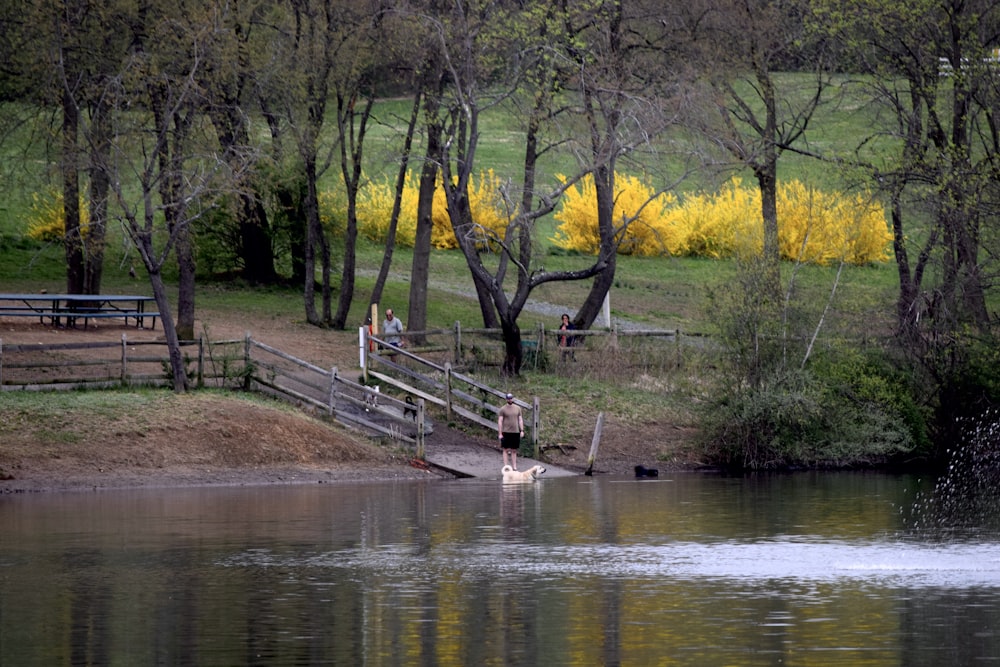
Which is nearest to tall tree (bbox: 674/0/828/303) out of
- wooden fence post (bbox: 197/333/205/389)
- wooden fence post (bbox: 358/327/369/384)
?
wooden fence post (bbox: 358/327/369/384)

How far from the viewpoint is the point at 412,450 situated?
36.4 m

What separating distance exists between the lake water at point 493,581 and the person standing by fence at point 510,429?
15.0 feet

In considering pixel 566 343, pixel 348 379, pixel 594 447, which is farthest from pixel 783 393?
pixel 348 379

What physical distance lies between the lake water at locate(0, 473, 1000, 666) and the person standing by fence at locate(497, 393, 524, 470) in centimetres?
458

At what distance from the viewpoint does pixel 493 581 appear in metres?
19.1

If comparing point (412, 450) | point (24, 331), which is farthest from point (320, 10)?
point (412, 450)

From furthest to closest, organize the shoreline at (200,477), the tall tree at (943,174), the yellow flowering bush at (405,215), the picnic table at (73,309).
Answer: the yellow flowering bush at (405,215)
the picnic table at (73,309)
the tall tree at (943,174)
the shoreline at (200,477)

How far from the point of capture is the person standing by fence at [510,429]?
35125 millimetres

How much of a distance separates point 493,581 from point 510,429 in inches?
632

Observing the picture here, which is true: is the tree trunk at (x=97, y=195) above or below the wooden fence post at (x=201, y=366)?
above

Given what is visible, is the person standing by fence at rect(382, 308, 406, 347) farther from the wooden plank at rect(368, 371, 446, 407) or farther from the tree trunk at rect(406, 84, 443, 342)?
the tree trunk at rect(406, 84, 443, 342)

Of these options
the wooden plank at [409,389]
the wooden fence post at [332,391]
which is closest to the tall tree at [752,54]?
the wooden plank at [409,389]

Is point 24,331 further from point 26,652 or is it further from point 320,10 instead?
point 26,652

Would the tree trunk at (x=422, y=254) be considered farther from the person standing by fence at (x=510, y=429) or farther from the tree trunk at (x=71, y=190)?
the person standing by fence at (x=510, y=429)
